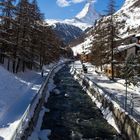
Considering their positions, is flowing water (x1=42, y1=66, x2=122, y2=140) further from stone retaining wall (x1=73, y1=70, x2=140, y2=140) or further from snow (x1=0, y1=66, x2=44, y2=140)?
snow (x1=0, y1=66, x2=44, y2=140)

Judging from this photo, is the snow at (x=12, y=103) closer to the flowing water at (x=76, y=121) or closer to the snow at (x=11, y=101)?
the snow at (x=11, y=101)

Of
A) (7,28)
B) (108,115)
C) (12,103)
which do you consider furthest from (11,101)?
(7,28)

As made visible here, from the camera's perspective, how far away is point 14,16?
5581cm

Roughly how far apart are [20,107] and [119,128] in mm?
9547

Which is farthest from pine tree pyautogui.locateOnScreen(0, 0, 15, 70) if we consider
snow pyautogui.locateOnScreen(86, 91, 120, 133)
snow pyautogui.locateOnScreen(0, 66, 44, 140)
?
snow pyautogui.locateOnScreen(86, 91, 120, 133)

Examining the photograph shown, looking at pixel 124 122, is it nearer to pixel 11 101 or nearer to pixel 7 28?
pixel 11 101

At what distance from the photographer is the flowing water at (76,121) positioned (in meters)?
28.8

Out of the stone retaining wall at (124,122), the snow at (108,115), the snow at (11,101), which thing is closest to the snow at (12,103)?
the snow at (11,101)

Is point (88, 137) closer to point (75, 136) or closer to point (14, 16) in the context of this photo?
point (75, 136)

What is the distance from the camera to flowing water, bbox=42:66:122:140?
28.8 meters

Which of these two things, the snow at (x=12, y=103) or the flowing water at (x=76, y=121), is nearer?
the snow at (x=12, y=103)

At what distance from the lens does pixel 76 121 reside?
→ 33.7m

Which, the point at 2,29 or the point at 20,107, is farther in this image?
the point at 2,29

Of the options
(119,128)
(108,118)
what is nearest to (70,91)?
(108,118)
